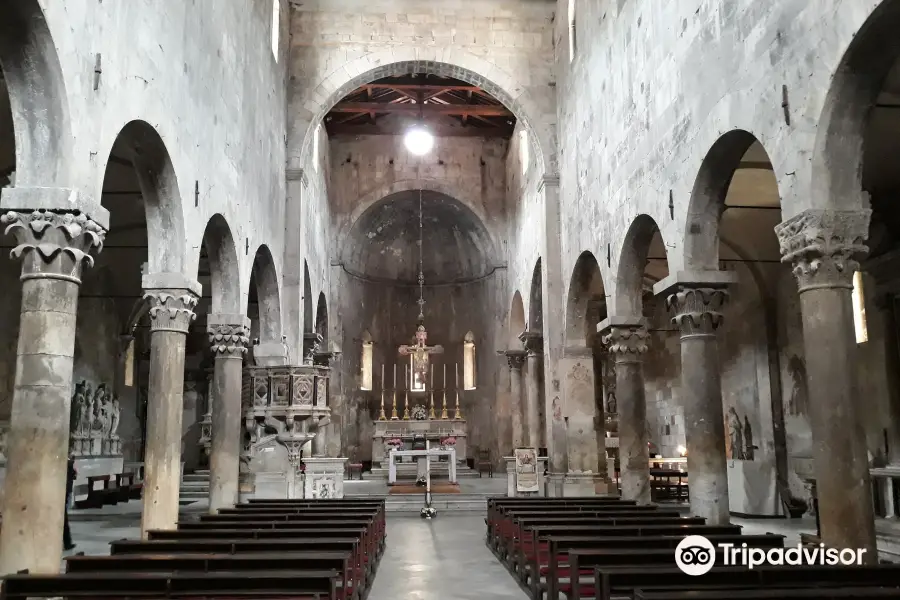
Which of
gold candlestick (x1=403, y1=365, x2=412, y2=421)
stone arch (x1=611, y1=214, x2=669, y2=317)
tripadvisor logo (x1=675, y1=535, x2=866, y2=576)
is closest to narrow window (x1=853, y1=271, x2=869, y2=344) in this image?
stone arch (x1=611, y1=214, x2=669, y2=317)

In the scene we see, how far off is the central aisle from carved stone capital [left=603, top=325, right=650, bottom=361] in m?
4.50

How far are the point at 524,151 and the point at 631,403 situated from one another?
41.5 ft

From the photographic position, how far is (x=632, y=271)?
49.8 feet

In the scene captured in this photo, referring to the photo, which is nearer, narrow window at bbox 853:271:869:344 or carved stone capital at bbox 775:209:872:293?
carved stone capital at bbox 775:209:872:293

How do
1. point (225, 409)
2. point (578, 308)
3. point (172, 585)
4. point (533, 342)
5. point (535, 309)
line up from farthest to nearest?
point (533, 342)
point (535, 309)
point (578, 308)
point (225, 409)
point (172, 585)

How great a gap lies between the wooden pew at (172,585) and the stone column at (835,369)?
5311 millimetres

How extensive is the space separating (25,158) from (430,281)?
1010 inches

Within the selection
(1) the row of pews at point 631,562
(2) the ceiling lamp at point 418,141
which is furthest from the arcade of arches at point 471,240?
(1) the row of pews at point 631,562

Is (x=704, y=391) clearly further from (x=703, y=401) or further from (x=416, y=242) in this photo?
(x=416, y=242)

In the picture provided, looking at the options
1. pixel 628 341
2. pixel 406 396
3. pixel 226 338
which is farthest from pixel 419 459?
pixel 226 338

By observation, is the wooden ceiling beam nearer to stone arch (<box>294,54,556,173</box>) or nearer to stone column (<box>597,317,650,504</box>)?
stone arch (<box>294,54,556,173</box>)

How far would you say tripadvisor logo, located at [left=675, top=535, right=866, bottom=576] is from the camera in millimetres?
6611

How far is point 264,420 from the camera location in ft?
56.3

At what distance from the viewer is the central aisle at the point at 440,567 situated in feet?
30.0
